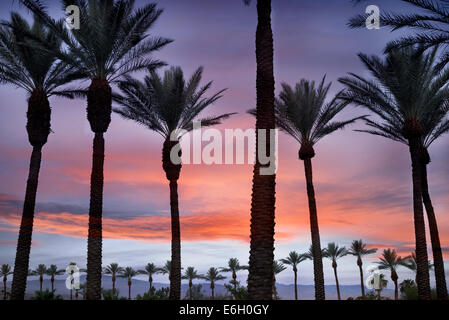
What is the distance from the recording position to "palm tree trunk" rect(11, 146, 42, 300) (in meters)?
19.8

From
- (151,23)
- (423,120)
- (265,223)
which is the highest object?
(151,23)

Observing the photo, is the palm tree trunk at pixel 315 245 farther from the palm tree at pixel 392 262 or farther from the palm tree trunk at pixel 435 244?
the palm tree at pixel 392 262

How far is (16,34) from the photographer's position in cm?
2145

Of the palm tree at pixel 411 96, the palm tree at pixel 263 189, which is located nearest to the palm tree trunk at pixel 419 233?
the palm tree at pixel 411 96

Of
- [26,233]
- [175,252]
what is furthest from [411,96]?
[26,233]

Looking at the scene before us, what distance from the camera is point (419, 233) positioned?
21.1m

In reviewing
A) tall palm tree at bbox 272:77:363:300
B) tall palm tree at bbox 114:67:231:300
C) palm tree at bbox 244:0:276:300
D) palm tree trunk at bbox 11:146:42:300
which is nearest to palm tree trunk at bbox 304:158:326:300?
tall palm tree at bbox 272:77:363:300

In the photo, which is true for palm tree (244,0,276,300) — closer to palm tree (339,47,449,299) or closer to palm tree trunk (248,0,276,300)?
palm tree trunk (248,0,276,300)

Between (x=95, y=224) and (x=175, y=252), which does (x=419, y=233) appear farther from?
(x=95, y=224)
